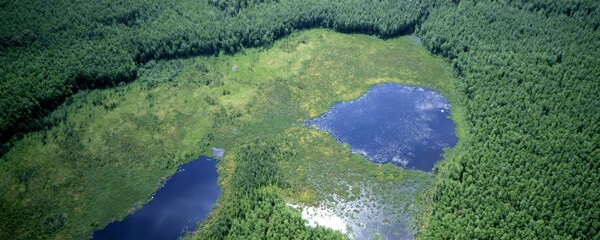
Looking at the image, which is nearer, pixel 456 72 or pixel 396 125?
pixel 396 125

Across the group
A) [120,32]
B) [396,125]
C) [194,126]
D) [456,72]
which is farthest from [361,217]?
[120,32]

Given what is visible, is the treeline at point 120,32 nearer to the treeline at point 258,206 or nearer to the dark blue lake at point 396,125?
the dark blue lake at point 396,125

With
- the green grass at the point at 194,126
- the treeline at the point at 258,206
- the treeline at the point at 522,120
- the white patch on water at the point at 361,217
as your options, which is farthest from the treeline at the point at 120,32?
the white patch on water at the point at 361,217

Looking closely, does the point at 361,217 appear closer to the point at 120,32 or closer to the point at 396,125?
the point at 396,125

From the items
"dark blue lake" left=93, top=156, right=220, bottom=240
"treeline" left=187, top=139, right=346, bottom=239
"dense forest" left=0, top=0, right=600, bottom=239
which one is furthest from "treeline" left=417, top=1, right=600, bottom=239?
"dark blue lake" left=93, top=156, right=220, bottom=240

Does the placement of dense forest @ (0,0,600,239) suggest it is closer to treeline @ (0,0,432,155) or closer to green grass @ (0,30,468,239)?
treeline @ (0,0,432,155)

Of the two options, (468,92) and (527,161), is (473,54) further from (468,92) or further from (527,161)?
(527,161)

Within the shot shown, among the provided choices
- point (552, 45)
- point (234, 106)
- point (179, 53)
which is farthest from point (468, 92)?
point (179, 53)
